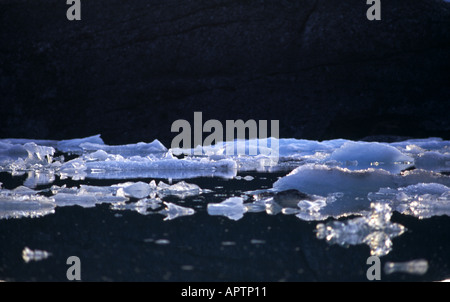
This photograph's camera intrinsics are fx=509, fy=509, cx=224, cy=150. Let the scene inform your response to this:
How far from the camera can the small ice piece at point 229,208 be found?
2.41 m

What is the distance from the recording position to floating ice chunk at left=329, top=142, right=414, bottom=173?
529cm

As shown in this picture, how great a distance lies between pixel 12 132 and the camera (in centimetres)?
1163

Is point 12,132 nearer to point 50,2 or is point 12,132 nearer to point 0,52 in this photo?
point 0,52

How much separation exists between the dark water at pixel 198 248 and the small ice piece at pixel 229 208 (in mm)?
56

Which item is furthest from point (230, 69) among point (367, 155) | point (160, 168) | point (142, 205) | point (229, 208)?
point (229, 208)

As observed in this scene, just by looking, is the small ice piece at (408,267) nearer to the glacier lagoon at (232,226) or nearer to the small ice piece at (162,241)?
the glacier lagoon at (232,226)

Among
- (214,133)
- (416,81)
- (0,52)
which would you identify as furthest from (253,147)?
(0,52)

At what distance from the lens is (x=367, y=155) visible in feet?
17.6

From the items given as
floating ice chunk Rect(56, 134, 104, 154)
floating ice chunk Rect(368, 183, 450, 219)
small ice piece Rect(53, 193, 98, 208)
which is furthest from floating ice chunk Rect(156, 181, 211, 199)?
floating ice chunk Rect(56, 134, 104, 154)

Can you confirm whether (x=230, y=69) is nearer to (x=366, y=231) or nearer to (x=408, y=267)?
(x=366, y=231)

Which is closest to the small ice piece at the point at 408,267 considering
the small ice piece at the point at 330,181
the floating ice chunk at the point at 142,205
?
the floating ice chunk at the point at 142,205

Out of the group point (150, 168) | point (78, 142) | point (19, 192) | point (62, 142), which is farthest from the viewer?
point (62, 142)

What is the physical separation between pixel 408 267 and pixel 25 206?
1.89m
